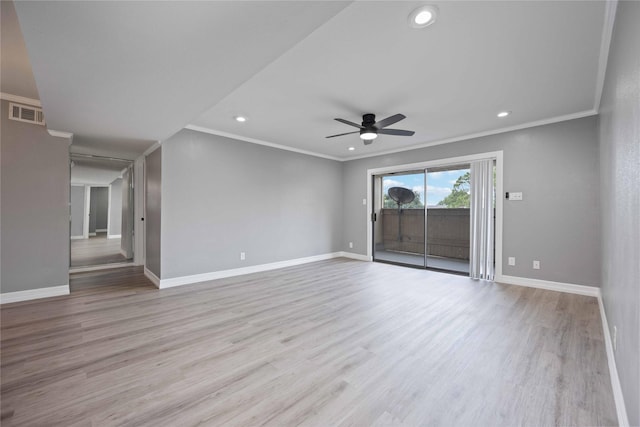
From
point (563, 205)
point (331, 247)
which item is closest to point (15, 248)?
point (331, 247)

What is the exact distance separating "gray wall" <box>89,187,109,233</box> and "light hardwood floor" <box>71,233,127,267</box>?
1.86 ft

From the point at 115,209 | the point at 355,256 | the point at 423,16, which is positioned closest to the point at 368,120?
the point at 423,16

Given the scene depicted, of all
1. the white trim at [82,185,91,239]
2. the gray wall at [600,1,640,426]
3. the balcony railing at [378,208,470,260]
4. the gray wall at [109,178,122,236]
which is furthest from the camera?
the gray wall at [109,178,122,236]

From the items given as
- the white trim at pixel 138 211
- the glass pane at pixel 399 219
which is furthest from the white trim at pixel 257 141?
the white trim at pixel 138 211

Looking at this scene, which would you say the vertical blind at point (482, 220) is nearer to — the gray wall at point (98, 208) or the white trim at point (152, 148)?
the white trim at point (152, 148)

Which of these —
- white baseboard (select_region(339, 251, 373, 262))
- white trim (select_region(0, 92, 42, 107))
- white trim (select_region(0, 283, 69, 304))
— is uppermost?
white trim (select_region(0, 92, 42, 107))

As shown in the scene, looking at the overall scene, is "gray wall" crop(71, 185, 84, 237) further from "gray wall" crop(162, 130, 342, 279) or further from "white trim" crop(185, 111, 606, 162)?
"white trim" crop(185, 111, 606, 162)

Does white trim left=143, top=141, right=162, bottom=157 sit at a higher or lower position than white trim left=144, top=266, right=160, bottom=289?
higher

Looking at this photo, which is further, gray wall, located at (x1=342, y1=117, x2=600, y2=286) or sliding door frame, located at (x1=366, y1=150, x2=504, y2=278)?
sliding door frame, located at (x1=366, y1=150, x2=504, y2=278)

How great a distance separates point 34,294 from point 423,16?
552 centimetres

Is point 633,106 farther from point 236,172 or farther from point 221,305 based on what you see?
point 236,172

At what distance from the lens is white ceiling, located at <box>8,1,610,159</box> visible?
Answer: 1460 millimetres

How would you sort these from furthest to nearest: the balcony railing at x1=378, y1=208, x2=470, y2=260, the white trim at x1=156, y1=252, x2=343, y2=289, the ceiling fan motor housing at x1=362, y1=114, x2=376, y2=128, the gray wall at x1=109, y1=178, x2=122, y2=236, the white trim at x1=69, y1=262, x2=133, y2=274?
the gray wall at x1=109, y1=178, x2=122, y2=236 → the balcony railing at x1=378, y1=208, x2=470, y2=260 → the white trim at x1=69, y1=262, x2=133, y2=274 → the white trim at x1=156, y1=252, x2=343, y2=289 → the ceiling fan motor housing at x1=362, y1=114, x2=376, y2=128

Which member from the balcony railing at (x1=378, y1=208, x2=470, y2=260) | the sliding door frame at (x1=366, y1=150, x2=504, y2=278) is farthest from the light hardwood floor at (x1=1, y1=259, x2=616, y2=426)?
the balcony railing at (x1=378, y1=208, x2=470, y2=260)
